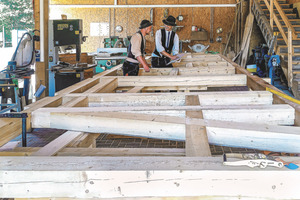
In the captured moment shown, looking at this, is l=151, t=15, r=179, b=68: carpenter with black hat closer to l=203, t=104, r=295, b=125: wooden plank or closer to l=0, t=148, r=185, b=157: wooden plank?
l=203, t=104, r=295, b=125: wooden plank

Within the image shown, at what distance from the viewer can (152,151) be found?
67.7 inches

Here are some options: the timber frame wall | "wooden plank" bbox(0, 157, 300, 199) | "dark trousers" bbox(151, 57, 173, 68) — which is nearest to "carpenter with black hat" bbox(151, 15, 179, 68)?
"dark trousers" bbox(151, 57, 173, 68)

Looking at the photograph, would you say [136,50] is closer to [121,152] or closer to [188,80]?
[188,80]

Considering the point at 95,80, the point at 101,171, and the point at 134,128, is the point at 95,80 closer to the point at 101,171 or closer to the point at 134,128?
the point at 134,128

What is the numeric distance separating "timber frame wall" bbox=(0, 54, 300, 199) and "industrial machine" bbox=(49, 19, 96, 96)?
8.88 ft

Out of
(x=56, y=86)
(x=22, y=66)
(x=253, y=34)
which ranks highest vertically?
(x=253, y=34)

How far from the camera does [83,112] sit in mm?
2172

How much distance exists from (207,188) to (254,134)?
66 centimetres

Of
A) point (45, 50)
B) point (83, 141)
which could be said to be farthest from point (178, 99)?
point (45, 50)

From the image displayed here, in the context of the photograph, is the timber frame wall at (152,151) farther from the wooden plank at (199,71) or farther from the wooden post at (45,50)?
the wooden post at (45,50)

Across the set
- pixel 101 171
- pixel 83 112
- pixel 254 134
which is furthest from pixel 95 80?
pixel 101 171

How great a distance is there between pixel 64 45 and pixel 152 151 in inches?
179

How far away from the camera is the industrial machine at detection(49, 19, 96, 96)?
567 cm

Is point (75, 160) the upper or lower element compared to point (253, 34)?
lower
